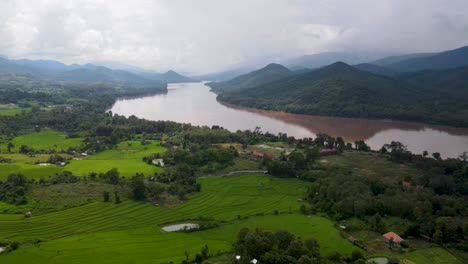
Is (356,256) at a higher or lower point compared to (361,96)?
lower

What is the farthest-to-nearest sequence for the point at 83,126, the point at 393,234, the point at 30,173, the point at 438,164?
the point at 83,126 < the point at 438,164 < the point at 30,173 < the point at 393,234

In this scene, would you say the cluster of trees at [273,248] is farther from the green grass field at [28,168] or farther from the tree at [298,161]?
the green grass field at [28,168]

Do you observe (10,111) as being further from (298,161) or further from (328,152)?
(328,152)

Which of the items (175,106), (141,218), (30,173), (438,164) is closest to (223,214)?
(141,218)

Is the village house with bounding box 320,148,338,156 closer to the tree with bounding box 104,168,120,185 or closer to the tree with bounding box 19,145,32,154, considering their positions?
the tree with bounding box 104,168,120,185

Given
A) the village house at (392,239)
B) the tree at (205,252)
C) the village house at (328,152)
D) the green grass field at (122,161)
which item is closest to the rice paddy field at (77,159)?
the green grass field at (122,161)

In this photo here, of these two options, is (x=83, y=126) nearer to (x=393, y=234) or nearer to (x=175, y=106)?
(x=175, y=106)

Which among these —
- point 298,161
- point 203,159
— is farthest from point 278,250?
point 203,159

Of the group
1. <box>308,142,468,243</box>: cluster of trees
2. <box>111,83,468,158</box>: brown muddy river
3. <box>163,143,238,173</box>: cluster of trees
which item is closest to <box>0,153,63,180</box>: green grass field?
<box>163,143,238,173</box>: cluster of trees
